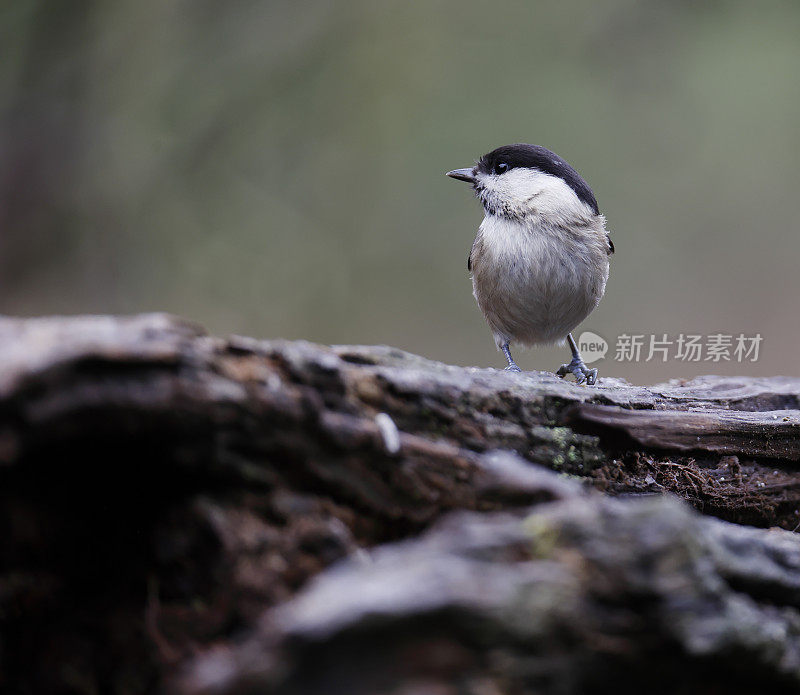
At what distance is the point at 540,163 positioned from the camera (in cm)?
360

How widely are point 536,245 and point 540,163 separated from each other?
479mm

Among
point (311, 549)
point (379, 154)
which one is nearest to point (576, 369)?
point (311, 549)

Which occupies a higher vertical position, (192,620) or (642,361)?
(642,361)


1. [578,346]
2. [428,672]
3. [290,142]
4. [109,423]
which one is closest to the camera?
[428,672]

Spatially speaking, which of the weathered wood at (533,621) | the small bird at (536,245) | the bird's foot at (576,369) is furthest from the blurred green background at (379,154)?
the weathered wood at (533,621)

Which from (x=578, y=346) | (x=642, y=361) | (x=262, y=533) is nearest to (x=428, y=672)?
(x=262, y=533)

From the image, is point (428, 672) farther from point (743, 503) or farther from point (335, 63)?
point (335, 63)

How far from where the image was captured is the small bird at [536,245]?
3.41 meters

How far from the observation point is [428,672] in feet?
3.36

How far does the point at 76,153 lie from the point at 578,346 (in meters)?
4.07

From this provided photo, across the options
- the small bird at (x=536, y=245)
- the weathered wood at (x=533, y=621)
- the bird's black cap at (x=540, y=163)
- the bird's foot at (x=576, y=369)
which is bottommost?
the weathered wood at (x=533, y=621)

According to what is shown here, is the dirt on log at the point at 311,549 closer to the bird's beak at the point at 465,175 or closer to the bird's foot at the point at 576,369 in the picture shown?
the bird's foot at the point at 576,369

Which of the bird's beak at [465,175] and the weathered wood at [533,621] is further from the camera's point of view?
the bird's beak at [465,175]

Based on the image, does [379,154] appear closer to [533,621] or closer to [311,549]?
[311,549]
